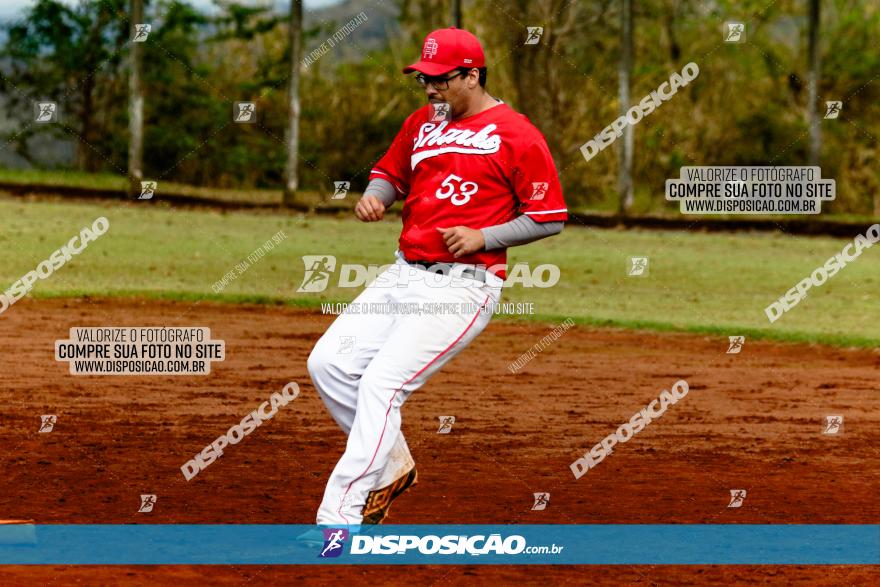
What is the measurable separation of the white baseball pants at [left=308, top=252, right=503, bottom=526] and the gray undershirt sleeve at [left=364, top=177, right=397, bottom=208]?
39 centimetres

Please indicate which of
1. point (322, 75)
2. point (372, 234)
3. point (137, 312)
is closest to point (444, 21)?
point (322, 75)

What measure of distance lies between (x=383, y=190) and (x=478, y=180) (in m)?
0.65

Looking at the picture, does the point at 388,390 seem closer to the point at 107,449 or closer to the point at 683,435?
the point at 107,449

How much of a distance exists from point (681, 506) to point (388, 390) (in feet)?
7.22

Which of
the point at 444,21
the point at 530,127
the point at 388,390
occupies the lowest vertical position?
the point at 444,21

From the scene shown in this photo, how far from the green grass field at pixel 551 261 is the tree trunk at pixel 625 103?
255 cm

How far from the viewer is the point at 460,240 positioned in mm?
Answer: 6512

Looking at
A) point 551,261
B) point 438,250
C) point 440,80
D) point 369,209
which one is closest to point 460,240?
point 438,250

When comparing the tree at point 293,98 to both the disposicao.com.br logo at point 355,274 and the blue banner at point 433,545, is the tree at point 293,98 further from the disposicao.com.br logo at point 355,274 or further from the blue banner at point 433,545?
the blue banner at point 433,545

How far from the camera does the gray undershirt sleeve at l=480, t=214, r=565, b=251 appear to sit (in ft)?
21.9

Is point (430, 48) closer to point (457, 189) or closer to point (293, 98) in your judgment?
point (457, 189)

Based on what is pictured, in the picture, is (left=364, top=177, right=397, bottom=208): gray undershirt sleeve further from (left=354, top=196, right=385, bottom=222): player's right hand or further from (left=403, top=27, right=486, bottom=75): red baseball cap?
(left=403, top=27, right=486, bottom=75): red baseball cap

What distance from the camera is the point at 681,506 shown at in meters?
8.06

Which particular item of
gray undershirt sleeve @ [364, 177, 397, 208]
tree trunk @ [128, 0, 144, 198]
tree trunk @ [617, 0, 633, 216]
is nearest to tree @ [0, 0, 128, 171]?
tree trunk @ [128, 0, 144, 198]
